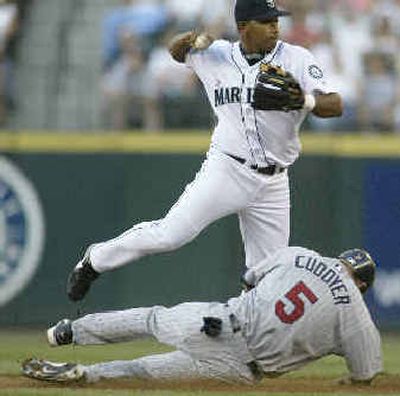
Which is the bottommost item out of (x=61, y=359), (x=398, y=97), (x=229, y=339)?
(x=61, y=359)

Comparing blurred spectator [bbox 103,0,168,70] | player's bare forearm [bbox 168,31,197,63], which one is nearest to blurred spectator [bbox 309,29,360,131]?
blurred spectator [bbox 103,0,168,70]

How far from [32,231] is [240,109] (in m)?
4.16

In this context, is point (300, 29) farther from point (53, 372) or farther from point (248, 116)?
point (53, 372)

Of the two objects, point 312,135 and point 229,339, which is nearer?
point 229,339

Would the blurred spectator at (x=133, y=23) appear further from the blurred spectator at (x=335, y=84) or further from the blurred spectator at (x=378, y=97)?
the blurred spectator at (x=378, y=97)

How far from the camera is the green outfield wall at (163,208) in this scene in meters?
11.9

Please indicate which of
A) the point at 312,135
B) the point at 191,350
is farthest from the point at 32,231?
the point at 191,350

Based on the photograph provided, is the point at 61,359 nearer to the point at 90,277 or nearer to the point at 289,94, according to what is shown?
the point at 90,277

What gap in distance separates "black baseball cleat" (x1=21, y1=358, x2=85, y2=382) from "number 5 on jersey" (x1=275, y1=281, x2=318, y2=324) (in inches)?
44.3

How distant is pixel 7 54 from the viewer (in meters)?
12.0

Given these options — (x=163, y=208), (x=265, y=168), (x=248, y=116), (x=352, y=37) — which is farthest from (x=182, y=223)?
(x=352, y=37)

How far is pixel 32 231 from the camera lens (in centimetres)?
1188

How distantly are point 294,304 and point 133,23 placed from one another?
19.6ft

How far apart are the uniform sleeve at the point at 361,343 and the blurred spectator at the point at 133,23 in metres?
5.61
